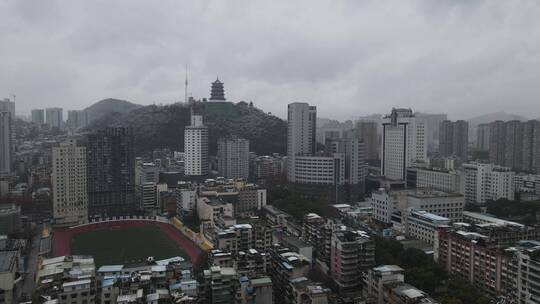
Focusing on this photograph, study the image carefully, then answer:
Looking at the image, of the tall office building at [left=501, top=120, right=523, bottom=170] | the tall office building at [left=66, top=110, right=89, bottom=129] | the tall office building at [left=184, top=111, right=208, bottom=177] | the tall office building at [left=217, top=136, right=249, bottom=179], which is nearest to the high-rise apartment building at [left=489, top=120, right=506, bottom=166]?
the tall office building at [left=501, top=120, right=523, bottom=170]

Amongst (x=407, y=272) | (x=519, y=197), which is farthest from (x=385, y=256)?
(x=519, y=197)

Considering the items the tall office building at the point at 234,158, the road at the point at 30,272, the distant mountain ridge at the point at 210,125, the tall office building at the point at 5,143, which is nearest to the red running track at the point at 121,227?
the road at the point at 30,272

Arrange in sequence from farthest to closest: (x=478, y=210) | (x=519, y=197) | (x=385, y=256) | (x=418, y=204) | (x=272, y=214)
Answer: (x=519, y=197) < (x=478, y=210) < (x=272, y=214) < (x=418, y=204) < (x=385, y=256)

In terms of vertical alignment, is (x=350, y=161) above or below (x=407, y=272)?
above

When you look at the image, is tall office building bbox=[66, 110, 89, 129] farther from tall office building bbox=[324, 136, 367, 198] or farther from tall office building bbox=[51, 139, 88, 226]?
tall office building bbox=[324, 136, 367, 198]

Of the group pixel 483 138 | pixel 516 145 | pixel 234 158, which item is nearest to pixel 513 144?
pixel 516 145

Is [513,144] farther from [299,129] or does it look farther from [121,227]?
[121,227]

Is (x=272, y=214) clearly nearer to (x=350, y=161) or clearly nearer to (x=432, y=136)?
(x=350, y=161)

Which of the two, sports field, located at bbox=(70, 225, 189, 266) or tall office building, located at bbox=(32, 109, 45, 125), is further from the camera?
tall office building, located at bbox=(32, 109, 45, 125)
